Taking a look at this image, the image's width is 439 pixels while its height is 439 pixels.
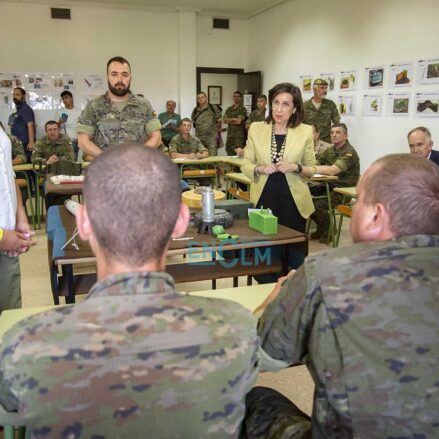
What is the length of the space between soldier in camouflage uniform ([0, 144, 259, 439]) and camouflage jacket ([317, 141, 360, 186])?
4.43m

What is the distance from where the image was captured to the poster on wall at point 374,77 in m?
6.17

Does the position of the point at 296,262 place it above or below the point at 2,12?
below

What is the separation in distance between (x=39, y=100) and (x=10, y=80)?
62cm

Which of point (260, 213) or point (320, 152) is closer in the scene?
point (260, 213)

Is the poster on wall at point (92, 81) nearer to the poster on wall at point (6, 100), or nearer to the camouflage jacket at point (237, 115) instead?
the poster on wall at point (6, 100)

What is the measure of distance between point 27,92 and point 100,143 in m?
6.54

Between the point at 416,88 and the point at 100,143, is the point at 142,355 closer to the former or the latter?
the point at 100,143

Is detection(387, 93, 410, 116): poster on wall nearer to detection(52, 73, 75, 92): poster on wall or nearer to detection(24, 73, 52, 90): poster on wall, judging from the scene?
detection(52, 73, 75, 92): poster on wall

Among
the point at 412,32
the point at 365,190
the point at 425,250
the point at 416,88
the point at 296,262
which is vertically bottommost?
the point at 296,262

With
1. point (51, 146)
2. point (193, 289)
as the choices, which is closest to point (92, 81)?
point (51, 146)

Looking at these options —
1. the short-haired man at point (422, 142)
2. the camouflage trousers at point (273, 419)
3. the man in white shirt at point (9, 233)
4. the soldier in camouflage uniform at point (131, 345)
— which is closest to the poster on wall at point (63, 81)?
the short-haired man at point (422, 142)

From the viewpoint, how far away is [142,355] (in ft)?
2.59

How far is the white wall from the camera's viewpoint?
5.53 m

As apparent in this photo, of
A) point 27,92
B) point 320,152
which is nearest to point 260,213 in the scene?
point 320,152
